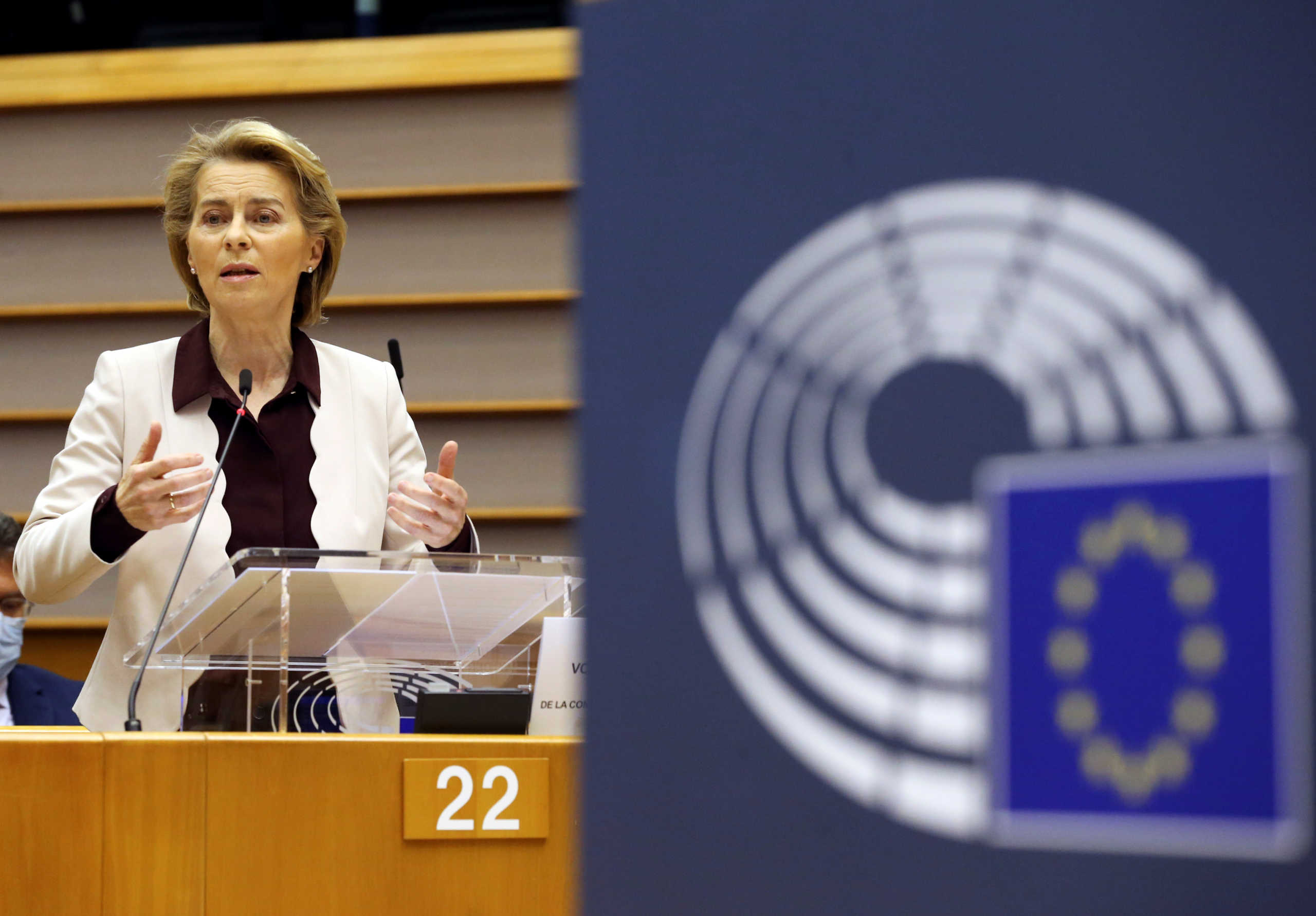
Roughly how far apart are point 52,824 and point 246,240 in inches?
33.1

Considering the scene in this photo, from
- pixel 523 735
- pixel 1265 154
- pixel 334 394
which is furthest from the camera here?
pixel 334 394

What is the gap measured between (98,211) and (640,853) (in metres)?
3.74

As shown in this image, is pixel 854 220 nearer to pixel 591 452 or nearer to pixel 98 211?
pixel 591 452

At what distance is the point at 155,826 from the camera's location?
3.85ft

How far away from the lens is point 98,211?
3.73 meters

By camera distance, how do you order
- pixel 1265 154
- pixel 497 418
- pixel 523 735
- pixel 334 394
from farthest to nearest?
pixel 497 418
pixel 334 394
pixel 523 735
pixel 1265 154

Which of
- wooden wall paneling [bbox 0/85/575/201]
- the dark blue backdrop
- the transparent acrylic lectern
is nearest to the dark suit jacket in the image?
wooden wall paneling [bbox 0/85/575/201]

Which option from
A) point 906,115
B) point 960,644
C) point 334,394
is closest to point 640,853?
point 960,644

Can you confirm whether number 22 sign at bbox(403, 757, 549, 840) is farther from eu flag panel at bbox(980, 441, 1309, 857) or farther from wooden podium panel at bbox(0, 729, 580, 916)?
eu flag panel at bbox(980, 441, 1309, 857)

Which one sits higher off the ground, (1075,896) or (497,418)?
(497,418)

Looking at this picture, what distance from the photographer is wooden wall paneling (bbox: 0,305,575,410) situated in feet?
12.0

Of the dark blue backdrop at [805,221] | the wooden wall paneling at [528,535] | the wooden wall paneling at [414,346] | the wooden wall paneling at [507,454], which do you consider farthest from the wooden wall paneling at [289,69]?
the dark blue backdrop at [805,221]

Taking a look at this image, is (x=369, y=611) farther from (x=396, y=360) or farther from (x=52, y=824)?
(x=396, y=360)

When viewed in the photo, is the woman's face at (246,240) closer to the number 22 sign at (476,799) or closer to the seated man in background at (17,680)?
the number 22 sign at (476,799)
